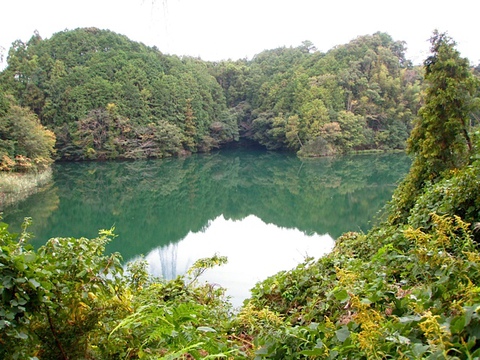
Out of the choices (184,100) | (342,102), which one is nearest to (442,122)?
(342,102)

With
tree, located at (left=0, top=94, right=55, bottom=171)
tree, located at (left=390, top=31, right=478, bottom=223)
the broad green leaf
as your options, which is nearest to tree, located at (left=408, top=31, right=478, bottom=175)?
tree, located at (left=390, top=31, right=478, bottom=223)

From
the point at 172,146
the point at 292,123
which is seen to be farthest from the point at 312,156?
the point at 172,146

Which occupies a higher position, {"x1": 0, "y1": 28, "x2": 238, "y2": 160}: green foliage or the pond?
{"x1": 0, "y1": 28, "x2": 238, "y2": 160}: green foliage

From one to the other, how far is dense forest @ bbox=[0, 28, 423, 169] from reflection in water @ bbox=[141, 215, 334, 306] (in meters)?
19.7

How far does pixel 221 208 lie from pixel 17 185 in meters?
9.03

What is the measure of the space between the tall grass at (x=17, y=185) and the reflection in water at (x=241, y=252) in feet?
27.6

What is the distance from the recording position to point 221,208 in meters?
15.8

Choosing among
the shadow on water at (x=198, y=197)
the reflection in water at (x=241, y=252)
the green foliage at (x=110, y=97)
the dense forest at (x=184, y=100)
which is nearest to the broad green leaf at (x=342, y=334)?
the reflection in water at (x=241, y=252)

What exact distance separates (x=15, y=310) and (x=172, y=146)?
1249 inches

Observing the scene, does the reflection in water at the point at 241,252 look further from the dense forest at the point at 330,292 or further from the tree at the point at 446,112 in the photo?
the tree at the point at 446,112

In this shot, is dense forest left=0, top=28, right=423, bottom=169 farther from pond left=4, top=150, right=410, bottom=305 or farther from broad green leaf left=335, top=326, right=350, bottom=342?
broad green leaf left=335, top=326, right=350, bottom=342

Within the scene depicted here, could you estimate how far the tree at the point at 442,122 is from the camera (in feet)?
14.3

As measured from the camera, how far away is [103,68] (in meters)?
33.5

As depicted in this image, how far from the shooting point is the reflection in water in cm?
713
